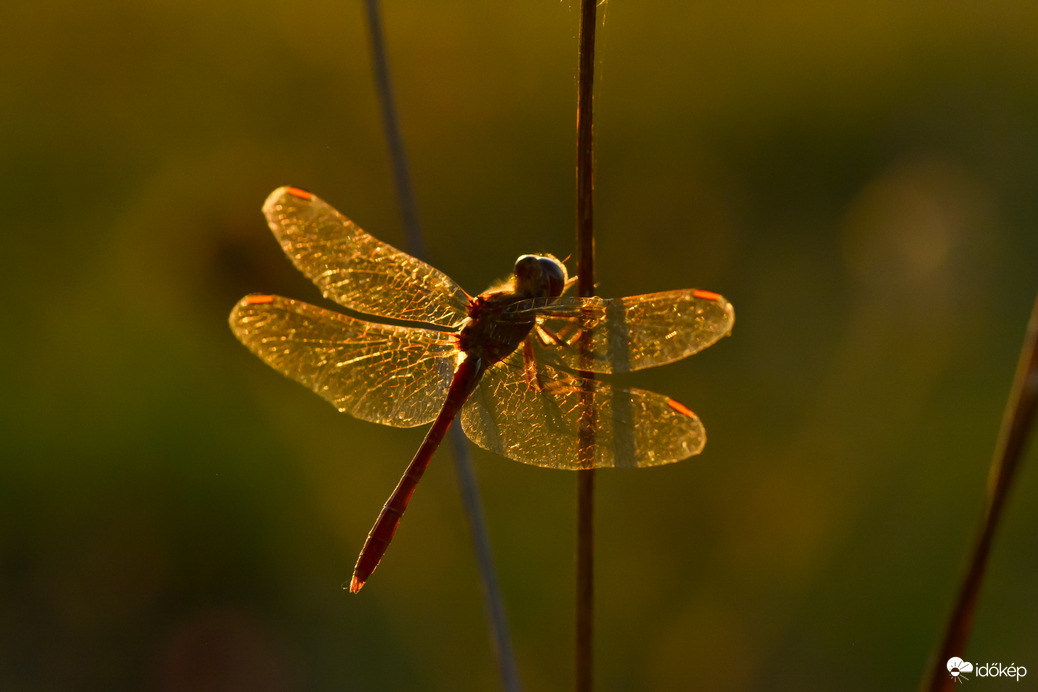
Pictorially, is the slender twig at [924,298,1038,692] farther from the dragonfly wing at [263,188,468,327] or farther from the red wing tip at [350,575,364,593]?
the dragonfly wing at [263,188,468,327]

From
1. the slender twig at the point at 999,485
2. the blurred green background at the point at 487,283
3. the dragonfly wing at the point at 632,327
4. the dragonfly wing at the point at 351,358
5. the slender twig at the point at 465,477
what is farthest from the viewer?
the blurred green background at the point at 487,283

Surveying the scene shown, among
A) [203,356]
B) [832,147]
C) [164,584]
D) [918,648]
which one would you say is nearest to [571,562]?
[918,648]

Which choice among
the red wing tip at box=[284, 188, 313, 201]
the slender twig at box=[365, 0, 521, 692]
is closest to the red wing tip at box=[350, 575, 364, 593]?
the slender twig at box=[365, 0, 521, 692]

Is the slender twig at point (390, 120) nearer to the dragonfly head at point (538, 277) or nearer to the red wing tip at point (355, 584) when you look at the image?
the dragonfly head at point (538, 277)

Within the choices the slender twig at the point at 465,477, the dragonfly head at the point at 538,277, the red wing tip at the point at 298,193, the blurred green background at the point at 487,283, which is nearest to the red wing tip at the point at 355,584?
the slender twig at the point at 465,477

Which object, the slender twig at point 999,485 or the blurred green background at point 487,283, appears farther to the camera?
the blurred green background at point 487,283
